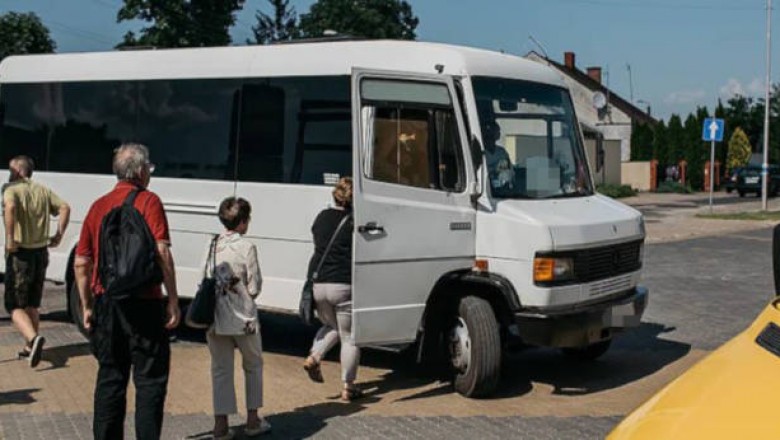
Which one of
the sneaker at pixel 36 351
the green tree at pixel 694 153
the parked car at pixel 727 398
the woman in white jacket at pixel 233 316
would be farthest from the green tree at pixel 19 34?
the green tree at pixel 694 153

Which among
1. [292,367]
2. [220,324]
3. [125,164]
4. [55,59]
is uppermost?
[55,59]

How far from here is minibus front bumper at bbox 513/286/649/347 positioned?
24.2 ft

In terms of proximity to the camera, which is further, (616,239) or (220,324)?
(616,239)

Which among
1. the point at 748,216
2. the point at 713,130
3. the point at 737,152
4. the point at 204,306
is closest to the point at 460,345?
the point at 204,306

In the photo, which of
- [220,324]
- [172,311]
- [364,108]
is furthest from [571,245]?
[172,311]

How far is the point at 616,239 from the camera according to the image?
793 centimetres

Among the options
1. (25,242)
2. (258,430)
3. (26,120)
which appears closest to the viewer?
(258,430)

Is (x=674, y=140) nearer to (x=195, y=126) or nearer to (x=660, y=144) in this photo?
(x=660, y=144)

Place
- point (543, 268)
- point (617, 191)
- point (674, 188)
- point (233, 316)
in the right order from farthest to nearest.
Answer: point (674, 188), point (617, 191), point (543, 268), point (233, 316)

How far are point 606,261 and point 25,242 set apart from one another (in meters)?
5.26

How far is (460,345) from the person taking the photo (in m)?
7.64

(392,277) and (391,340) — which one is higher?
(392,277)

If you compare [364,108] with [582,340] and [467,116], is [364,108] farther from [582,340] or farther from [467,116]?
[582,340]

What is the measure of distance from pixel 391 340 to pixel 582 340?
61.8 inches
